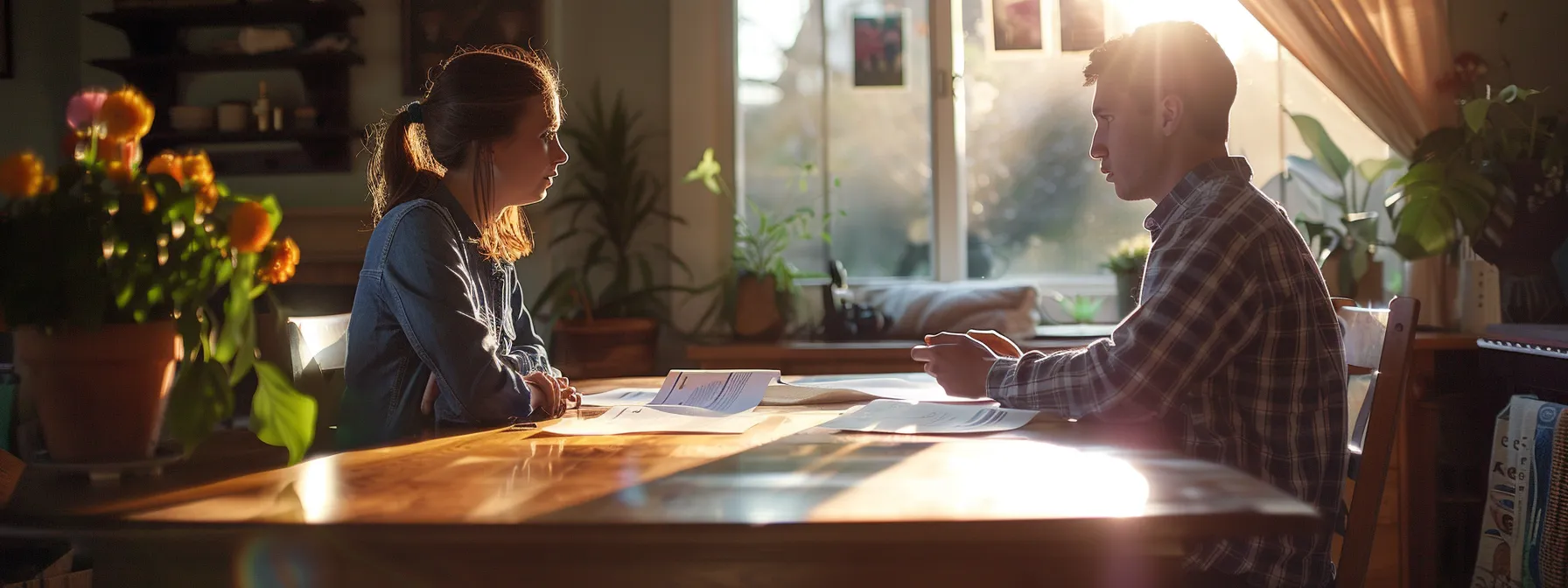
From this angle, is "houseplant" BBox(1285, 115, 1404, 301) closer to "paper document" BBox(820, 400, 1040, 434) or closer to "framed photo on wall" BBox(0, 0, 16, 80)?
"paper document" BBox(820, 400, 1040, 434)

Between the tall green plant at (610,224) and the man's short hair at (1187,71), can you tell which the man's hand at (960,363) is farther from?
the tall green plant at (610,224)

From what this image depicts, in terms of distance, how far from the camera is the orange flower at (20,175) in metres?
0.82

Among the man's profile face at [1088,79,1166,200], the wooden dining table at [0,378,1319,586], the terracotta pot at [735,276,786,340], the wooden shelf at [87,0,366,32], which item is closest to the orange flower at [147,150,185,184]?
the wooden dining table at [0,378,1319,586]

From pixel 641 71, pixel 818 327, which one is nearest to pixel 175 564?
pixel 818 327

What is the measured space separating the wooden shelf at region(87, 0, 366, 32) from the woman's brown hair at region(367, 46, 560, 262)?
2305 mm

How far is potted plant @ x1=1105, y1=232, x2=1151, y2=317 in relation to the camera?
334cm

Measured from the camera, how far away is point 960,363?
4.68 feet

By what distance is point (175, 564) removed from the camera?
937 mm

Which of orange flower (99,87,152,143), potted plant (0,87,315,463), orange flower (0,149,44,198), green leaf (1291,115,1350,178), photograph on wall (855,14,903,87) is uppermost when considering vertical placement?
photograph on wall (855,14,903,87)

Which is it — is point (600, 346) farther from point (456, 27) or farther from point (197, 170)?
point (197, 170)

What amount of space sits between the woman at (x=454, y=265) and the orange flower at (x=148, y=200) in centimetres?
38

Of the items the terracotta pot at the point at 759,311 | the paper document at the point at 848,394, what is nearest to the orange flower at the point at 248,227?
the paper document at the point at 848,394

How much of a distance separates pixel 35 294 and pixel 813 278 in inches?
112

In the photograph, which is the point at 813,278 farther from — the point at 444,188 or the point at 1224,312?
the point at 1224,312
